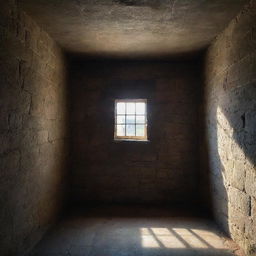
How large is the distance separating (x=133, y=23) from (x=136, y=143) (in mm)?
2187

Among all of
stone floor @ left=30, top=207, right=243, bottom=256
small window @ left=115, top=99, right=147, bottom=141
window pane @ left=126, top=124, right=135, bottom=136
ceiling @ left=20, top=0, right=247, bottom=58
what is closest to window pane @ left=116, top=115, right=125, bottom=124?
small window @ left=115, top=99, right=147, bottom=141

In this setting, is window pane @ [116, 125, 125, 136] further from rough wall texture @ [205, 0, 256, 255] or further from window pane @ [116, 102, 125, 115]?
rough wall texture @ [205, 0, 256, 255]

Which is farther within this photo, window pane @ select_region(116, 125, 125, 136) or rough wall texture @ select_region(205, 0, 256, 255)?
window pane @ select_region(116, 125, 125, 136)

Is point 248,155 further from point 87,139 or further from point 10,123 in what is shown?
point 87,139

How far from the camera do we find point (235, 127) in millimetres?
2721

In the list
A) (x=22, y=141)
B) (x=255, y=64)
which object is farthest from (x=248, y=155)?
(x=22, y=141)

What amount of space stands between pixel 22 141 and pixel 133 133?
2408mm

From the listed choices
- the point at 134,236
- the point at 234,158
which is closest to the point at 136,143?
the point at 134,236

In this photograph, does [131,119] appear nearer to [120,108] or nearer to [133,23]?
[120,108]

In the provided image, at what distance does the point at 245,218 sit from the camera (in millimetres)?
2484

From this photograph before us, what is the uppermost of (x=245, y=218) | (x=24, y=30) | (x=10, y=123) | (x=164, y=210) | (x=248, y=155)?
(x=24, y=30)

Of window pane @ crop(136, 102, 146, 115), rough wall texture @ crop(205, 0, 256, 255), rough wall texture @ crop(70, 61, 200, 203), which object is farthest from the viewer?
window pane @ crop(136, 102, 146, 115)

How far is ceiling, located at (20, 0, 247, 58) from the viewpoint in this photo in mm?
2342

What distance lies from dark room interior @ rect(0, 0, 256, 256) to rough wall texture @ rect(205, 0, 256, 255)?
0.02m
